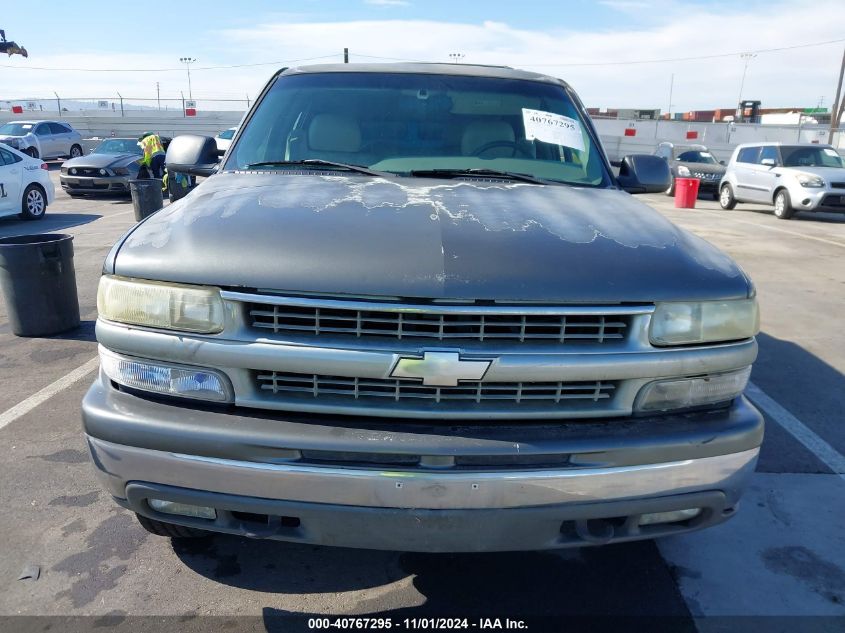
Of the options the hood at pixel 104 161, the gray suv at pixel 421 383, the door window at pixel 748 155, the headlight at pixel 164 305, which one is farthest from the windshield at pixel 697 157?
the headlight at pixel 164 305

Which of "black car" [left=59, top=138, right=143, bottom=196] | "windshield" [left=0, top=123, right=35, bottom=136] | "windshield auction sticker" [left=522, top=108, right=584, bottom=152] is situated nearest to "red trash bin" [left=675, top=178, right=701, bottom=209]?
"black car" [left=59, top=138, right=143, bottom=196]

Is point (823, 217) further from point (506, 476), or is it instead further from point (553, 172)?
point (506, 476)

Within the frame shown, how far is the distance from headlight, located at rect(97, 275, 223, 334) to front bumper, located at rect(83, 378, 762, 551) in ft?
0.86

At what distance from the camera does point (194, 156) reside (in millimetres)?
3682

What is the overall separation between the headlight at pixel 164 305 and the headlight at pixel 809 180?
49.9ft

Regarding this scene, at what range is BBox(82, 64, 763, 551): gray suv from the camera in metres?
1.97

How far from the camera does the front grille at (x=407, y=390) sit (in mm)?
2039

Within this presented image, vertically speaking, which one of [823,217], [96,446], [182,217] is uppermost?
[182,217]

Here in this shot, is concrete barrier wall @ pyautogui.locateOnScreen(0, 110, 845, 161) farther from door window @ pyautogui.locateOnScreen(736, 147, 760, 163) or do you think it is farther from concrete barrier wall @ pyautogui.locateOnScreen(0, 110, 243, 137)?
door window @ pyautogui.locateOnScreen(736, 147, 760, 163)

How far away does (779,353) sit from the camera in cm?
559

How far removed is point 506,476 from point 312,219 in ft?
3.56

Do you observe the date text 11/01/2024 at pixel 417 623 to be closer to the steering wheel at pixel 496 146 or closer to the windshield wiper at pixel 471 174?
the windshield wiper at pixel 471 174

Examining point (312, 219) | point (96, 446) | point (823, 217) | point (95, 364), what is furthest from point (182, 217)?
point (823, 217)

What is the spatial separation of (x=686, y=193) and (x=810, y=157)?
2.85 metres
